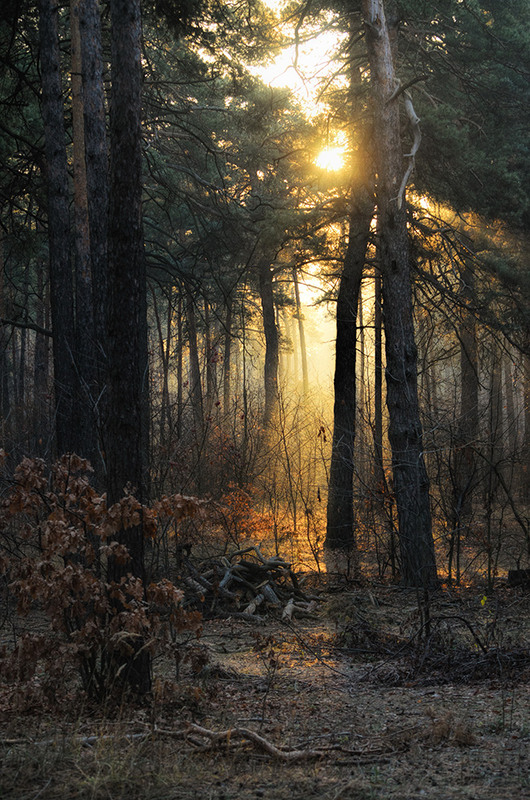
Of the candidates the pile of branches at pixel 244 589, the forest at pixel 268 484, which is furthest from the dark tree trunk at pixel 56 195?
the pile of branches at pixel 244 589

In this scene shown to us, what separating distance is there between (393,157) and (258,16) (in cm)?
402

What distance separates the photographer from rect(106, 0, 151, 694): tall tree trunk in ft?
17.0

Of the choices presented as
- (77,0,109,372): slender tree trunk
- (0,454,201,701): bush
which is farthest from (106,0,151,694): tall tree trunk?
(77,0,109,372): slender tree trunk

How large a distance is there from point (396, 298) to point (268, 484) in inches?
235

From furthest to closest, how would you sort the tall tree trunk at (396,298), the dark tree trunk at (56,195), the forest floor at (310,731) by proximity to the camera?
the dark tree trunk at (56,195)
the tall tree trunk at (396,298)
the forest floor at (310,731)

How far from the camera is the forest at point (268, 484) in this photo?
13.9 feet

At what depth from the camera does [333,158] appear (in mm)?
12336

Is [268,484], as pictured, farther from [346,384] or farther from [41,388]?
[41,388]

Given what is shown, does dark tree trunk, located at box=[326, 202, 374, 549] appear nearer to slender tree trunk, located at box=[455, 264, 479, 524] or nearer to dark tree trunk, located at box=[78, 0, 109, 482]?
slender tree trunk, located at box=[455, 264, 479, 524]

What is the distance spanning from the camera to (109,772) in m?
3.57

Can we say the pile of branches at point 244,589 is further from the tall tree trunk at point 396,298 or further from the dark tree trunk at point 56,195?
the dark tree trunk at point 56,195

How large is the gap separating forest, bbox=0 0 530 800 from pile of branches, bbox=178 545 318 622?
46 millimetres

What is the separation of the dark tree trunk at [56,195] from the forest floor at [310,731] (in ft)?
17.1

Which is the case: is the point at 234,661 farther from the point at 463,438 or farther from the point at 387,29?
the point at 387,29
